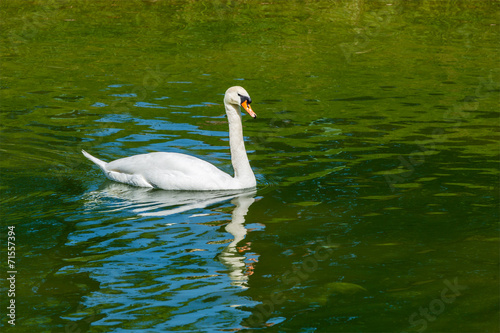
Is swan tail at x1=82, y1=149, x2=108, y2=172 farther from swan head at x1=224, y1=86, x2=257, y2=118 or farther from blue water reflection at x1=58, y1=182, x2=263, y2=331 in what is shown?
swan head at x1=224, y1=86, x2=257, y2=118

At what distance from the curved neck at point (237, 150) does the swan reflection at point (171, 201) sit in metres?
0.23

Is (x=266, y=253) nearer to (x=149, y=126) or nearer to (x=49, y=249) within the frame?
(x=49, y=249)

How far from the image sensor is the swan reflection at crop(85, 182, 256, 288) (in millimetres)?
9242

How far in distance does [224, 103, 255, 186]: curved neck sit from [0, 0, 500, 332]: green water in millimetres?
296

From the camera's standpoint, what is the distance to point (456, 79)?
18078 mm

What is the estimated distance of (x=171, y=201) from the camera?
10.0 meters

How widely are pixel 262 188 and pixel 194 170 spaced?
0.96 metres

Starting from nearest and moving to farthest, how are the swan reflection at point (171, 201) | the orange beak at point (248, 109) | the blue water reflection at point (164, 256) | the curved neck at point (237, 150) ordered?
the blue water reflection at point (164, 256), the swan reflection at point (171, 201), the orange beak at point (248, 109), the curved neck at point (237, 150)

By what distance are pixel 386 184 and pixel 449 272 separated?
123 inches

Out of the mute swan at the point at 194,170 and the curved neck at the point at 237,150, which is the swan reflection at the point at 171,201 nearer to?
the mute swan at the point at 194,170

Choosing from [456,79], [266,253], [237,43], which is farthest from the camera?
[237,43]

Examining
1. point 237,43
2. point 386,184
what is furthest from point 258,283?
point 237,43

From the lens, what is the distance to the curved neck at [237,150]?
10.5 metres

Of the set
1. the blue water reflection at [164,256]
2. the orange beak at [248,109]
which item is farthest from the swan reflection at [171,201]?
the orange beak at [248,109]
